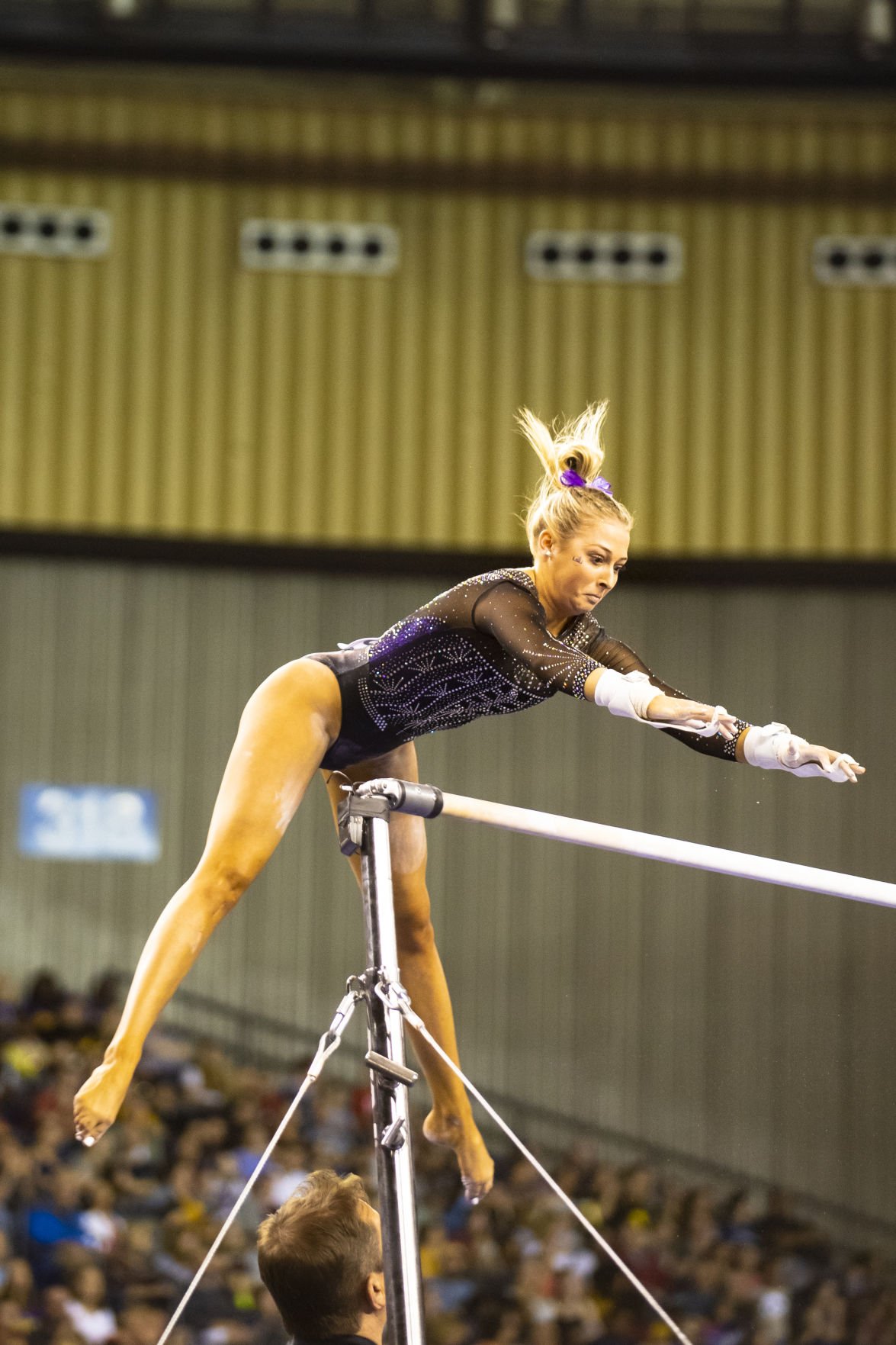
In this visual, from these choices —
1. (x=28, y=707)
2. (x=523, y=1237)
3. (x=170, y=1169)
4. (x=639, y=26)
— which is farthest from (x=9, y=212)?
(x=523, y=1237)

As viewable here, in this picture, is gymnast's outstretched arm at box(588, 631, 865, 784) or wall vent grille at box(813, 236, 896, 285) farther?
wall vent grille at box(813, 236, 896, 285)

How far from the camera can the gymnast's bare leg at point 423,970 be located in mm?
2799

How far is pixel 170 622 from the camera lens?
733 cm

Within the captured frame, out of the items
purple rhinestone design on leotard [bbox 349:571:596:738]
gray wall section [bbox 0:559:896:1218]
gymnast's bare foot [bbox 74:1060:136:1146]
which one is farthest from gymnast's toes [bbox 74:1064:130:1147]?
gray wall section [bbox 0:559:896:1218]

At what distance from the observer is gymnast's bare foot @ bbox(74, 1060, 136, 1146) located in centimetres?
233

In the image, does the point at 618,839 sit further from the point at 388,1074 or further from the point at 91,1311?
the point at 91,1311

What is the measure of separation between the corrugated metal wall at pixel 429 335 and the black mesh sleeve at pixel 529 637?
16.4 ft

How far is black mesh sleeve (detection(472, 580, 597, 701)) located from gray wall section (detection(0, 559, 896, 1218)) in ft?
14.8

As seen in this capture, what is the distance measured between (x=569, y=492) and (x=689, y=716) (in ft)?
1.73

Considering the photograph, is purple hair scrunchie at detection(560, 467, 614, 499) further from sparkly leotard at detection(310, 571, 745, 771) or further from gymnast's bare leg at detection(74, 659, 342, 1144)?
gymnast's bare leg at detection(74, 659, 342, 1144)

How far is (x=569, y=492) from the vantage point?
2.55 meters

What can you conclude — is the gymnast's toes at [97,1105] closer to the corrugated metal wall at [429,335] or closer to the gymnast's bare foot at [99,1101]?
the gymnast's bare foot at [99,1101]

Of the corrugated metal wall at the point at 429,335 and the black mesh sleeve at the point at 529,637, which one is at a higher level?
the corrugated metal wall at the point at 429,335

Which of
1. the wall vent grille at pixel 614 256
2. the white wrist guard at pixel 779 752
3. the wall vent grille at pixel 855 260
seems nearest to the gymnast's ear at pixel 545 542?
the white wrist guard at pixel 779 752
